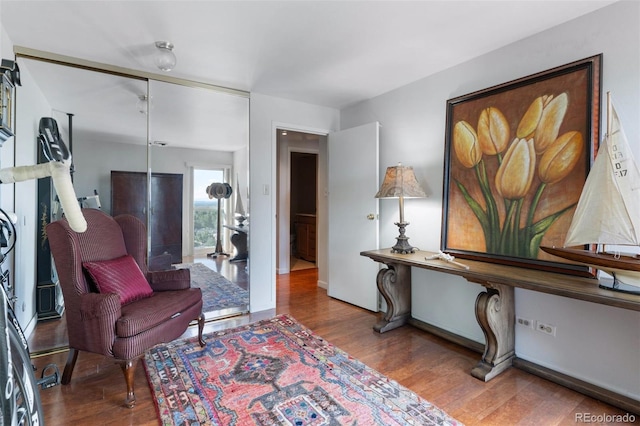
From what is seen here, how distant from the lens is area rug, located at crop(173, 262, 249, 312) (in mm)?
3207

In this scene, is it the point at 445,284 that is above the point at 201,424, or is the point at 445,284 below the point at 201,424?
above

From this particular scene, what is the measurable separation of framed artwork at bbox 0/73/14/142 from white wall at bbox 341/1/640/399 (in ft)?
9.65

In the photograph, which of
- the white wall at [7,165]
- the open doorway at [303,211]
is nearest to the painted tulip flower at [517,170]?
the white wall at [7,165]

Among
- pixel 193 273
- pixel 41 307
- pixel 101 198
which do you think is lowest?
pixel 41 307

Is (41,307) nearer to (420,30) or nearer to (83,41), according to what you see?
(83,41)

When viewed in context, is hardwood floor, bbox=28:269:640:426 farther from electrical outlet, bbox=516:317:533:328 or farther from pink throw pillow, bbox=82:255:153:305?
pink throw pillow, bbox=82:255:153:305

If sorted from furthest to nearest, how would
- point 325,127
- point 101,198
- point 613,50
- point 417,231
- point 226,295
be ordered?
1. point 325,127
2. point 226,295
3. point 417,231
4. point 101,198
5. point 613,50

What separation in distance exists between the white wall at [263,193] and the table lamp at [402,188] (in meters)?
1.25

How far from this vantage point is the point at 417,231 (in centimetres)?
301

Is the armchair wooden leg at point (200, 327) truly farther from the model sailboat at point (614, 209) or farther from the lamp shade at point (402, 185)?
the model sailboat at point (614, 209)

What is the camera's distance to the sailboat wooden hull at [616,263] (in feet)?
5.06

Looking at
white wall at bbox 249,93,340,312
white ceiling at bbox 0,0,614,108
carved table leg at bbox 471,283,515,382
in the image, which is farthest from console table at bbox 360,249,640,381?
white ceiling at bbox 0,0,614,108

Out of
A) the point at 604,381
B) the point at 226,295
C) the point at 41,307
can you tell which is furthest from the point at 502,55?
the point at 41,307

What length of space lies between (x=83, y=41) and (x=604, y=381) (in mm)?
4037
